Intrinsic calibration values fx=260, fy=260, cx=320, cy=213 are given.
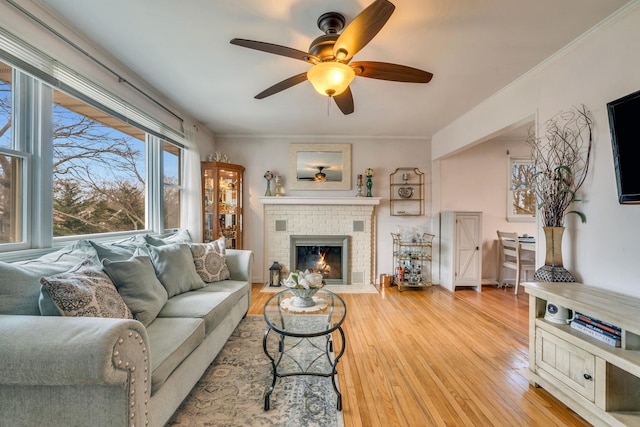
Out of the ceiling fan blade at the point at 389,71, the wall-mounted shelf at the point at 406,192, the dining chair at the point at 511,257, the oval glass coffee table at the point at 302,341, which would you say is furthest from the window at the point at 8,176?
the dining chair at the point at 511,257

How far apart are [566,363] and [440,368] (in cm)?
77

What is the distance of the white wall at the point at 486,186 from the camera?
14.3 feet

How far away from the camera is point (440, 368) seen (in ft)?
6.60

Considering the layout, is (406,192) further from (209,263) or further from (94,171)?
(94,171)

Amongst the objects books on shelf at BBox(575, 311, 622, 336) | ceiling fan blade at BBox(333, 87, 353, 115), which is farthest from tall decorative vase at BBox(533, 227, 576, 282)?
ceiling fan blade at BBox(333, 87, 353, 115)

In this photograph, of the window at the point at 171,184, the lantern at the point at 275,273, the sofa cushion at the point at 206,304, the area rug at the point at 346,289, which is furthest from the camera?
the lantern at the point at 275,273

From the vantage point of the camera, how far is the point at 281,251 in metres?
4.34

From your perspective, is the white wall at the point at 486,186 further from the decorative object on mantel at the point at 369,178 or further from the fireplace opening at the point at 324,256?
the fireplace opening at the point at 324,256

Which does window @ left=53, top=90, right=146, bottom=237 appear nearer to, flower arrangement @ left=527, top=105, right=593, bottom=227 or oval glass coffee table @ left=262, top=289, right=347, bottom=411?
oval glass coffee table @ left=262, top=289, right=347, bottom=411

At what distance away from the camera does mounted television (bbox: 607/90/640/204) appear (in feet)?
4.87

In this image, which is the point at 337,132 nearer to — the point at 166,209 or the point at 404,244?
the point at 404,244

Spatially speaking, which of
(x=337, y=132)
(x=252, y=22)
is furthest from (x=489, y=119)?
(x=252, y=22)

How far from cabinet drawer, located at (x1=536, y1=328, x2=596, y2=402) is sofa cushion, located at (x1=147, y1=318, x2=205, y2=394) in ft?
7.49

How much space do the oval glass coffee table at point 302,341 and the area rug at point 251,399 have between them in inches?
2.6
